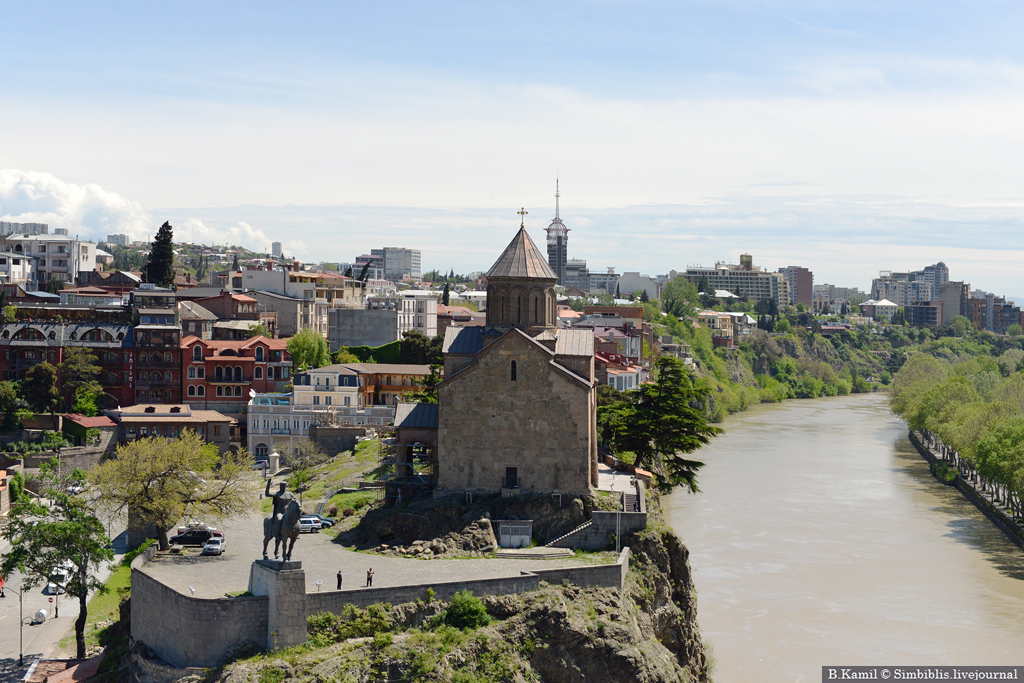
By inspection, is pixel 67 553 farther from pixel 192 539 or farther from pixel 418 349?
pixel 418 349

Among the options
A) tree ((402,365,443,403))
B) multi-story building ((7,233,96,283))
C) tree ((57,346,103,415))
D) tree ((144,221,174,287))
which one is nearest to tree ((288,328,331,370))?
tree ((402,365,443,403))

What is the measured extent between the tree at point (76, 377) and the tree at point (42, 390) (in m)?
1.36

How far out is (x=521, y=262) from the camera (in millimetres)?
42031

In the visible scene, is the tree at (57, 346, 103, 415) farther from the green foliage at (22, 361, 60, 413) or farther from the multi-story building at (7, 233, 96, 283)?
the multi-story building at (7, 233, 96, 283)

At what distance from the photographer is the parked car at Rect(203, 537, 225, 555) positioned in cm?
3591

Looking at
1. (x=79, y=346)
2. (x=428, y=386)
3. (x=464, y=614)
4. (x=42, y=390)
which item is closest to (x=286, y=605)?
(x=464, y=614)

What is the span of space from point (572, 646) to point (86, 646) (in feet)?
53.9

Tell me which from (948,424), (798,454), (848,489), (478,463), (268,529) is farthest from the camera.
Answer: (798,454)

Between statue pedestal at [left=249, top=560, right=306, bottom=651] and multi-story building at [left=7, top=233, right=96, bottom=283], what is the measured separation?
264 ft

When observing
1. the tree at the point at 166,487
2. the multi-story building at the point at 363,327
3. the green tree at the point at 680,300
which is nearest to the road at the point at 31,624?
the tree at the point at 166,487

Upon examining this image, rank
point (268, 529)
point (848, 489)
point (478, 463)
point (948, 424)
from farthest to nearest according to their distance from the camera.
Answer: point (948, 424), point (848, 489), point (478, 463), point (268, 529)

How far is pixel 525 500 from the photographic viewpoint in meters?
38.3

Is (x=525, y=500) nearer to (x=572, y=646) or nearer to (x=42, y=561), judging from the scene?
(x=572, y=646)

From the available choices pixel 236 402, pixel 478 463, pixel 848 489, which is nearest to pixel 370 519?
pixel 478 463
